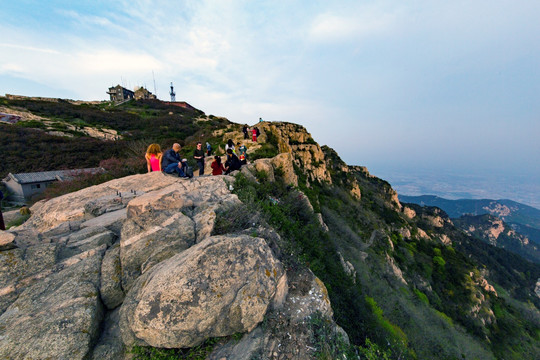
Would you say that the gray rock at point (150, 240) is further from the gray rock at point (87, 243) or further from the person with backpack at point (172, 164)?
the person with backpack at point (172, 164)

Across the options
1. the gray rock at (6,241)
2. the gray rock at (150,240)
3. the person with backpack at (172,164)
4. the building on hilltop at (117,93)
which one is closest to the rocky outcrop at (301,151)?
the person with backpack at (172,164)

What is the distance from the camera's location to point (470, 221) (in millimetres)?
112375

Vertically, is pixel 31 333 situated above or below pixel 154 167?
below

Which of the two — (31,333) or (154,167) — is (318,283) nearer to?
(31,333)

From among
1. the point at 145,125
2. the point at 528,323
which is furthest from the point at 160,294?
the point at 145,125

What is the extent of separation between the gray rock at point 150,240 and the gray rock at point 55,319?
0.61m

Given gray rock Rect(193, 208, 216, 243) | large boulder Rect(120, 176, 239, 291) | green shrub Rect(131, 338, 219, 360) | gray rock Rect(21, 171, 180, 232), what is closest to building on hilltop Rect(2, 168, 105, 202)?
gray rock Rect(21, 171, 180, 232)

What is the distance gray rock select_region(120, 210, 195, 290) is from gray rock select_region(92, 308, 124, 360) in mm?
533

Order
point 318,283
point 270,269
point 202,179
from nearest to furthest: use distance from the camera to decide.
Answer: point 270,269 → point 318,283 → point 202,179

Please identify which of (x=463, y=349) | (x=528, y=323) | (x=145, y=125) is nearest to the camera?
(x=463, y=349)

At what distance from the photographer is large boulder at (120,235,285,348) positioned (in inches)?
130

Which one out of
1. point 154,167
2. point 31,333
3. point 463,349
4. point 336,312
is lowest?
point 463,349

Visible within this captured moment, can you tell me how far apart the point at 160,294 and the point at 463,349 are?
84.2 ft

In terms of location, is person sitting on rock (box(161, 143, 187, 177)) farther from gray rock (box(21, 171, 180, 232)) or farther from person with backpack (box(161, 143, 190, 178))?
gray rock (box(21, 171, 180, 232))
